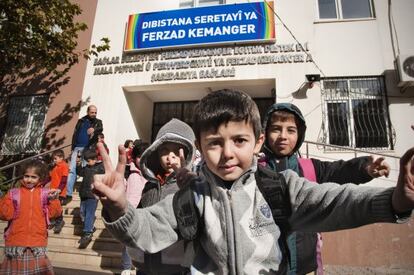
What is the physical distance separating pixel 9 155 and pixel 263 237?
31.5 ft

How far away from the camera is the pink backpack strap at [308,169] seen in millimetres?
2133

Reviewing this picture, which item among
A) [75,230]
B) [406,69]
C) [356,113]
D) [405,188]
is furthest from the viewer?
[356,113]

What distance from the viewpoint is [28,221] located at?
3.16m

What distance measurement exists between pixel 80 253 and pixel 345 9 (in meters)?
8.35

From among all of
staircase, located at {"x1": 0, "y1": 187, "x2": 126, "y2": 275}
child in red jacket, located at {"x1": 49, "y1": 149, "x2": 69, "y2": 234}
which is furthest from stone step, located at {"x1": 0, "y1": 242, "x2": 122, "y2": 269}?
child in red jacket, located at {"x1": 49, "y1": 149, "x2": 69, "y2": 234}

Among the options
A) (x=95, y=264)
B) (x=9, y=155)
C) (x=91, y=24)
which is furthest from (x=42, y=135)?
(x=95, y=264)

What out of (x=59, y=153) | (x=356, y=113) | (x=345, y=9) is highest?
(x=345, y=9)

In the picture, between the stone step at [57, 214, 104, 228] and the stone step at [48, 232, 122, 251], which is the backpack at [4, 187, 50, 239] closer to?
the stone step at [48, 232, 122, 251]

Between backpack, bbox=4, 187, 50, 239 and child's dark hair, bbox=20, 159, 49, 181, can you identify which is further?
child's dark hair, bbox=20, 159, 49, 181

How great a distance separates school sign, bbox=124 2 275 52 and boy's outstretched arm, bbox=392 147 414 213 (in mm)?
7046

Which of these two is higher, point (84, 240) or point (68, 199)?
point (68, 199)

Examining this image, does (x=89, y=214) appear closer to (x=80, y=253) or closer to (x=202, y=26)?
(x=80, y=253)

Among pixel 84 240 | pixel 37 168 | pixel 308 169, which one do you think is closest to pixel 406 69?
pixel 308 169

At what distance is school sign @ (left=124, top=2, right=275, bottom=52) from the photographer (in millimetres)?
7668
